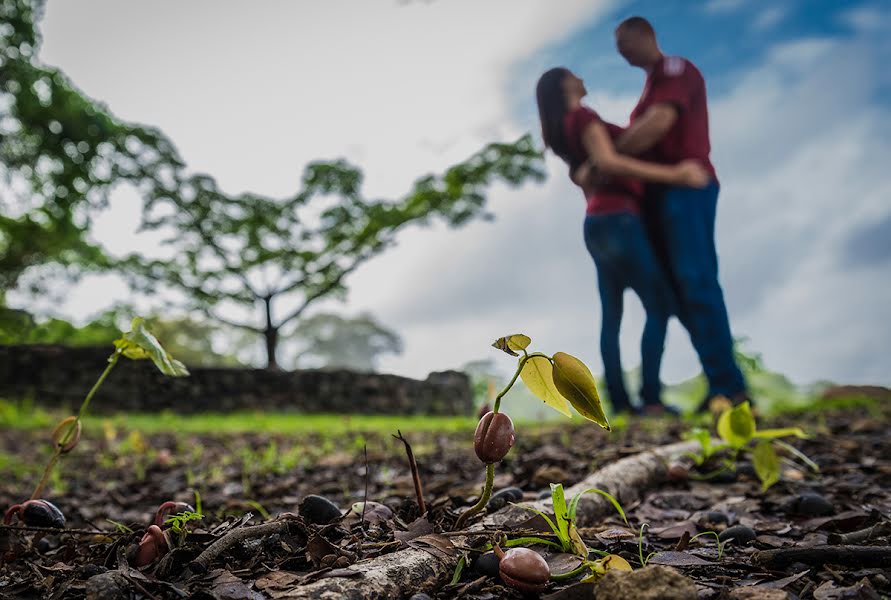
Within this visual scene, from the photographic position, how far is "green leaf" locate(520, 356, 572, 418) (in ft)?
3.23

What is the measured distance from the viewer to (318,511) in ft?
3.70

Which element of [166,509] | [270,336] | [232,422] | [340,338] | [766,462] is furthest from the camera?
[340,338]

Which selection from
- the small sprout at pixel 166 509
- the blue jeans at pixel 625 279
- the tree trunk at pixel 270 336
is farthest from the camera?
the tree trunk at pixel 270 336

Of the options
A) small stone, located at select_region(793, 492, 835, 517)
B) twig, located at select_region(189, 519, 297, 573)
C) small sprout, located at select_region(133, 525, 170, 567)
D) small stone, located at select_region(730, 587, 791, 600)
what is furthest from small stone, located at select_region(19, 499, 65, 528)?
small stone, located at select_region(793, 492, 835, 517)

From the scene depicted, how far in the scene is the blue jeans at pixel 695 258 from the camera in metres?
2.38

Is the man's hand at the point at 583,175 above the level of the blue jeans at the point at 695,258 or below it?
above

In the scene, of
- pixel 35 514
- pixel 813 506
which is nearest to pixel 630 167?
pixel 813 506

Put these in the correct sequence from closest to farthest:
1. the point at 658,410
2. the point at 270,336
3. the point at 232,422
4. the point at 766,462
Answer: the point at 766,462 → the point at 658,410 → the point at 232,422 → the point at 270,336

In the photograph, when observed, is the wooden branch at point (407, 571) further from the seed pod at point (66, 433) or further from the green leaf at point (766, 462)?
the seed pod at point (66, 433)

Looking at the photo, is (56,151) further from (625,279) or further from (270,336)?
(625,279)

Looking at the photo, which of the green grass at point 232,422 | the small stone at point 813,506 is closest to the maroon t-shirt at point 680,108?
the small stone at point 813,506

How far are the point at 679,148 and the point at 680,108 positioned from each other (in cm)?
16

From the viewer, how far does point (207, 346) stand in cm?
1424

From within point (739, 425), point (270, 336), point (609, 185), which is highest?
point (270, 336)
